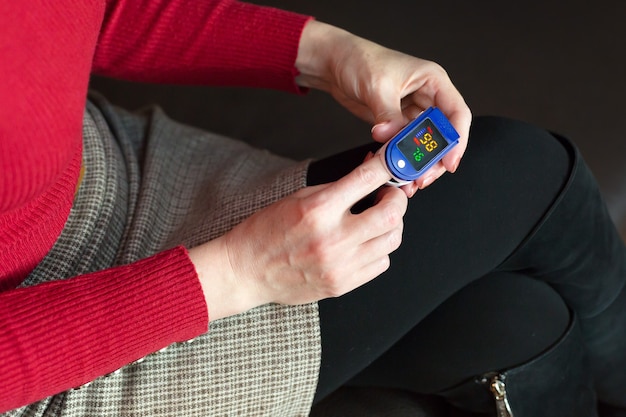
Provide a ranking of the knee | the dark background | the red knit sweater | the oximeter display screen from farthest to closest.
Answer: the dark background, the knee, the oximeter display screen, the red knit sweater

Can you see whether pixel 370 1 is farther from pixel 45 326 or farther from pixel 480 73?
pixel 45 326

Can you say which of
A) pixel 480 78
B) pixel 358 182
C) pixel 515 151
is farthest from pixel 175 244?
pixel 480 78

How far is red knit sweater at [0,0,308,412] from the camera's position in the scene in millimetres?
507

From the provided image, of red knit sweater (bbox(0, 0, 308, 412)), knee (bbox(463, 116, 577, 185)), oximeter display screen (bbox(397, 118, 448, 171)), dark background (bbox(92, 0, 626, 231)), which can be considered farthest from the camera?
dark background (bbox(92, 0, 626, 231))

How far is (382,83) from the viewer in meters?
0.71

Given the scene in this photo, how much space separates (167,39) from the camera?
0.81 m

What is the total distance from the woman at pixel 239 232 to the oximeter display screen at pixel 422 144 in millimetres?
29

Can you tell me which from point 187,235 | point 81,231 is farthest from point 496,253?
point 81,231

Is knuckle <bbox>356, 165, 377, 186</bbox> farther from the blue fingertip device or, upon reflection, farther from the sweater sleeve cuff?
the sweater sleeve cuff

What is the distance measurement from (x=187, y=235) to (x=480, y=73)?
621 millimetres

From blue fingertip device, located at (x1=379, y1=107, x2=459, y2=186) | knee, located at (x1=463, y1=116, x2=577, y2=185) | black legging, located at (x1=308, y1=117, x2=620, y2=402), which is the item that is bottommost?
black legging, located at (x1=308, y1=117, x2=620, y2=402)

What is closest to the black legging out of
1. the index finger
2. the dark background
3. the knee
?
the knee

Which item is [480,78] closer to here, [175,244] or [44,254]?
[175,244]

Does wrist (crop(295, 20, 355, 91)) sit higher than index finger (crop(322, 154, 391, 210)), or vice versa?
wrist (crop(295, 20, 355, 91))
